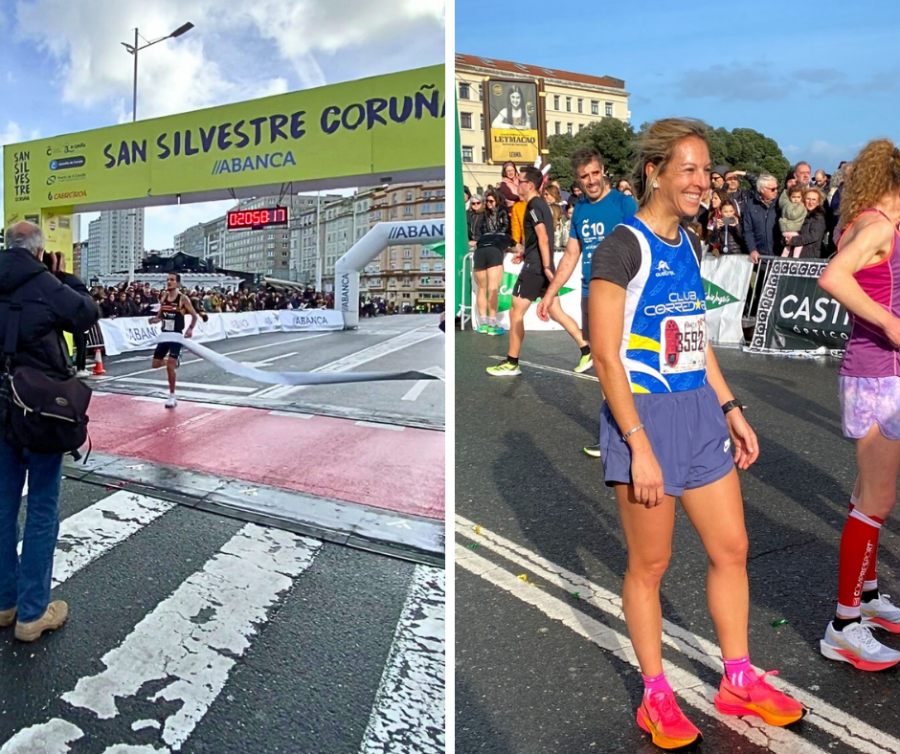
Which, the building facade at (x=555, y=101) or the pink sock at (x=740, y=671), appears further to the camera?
the building facade at (x=555, y=101)

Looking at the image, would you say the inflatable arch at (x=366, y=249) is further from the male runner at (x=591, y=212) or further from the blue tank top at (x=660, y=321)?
the blue tank top at (x=660, y=321)

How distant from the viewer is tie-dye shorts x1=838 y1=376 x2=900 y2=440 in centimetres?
284

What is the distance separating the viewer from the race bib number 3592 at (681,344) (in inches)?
91.4

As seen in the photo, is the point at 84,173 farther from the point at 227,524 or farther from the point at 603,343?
the point at 603,343

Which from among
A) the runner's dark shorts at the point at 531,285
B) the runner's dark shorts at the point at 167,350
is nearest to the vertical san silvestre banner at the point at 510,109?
the runner's dark shorts at the point at 167,350

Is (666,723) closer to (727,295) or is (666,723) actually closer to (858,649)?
(858,649)

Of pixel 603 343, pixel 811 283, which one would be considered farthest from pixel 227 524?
pixel 811 283

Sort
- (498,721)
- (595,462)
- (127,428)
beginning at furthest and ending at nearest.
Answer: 1. (127,428)
2. (595,462)
3. (498,721)

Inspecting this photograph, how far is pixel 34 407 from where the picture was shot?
3283 millimetres

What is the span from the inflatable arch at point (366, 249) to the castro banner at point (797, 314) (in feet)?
12.7

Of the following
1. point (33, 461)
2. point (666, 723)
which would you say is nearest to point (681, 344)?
point (666, 723)

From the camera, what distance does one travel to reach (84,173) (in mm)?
12828

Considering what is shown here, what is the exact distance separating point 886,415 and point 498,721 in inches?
64.9

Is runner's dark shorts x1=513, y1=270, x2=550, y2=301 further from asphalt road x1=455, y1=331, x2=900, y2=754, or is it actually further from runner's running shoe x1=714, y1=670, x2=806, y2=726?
runner's running shoe x1=714, y1=670, x2=806, y2=726
